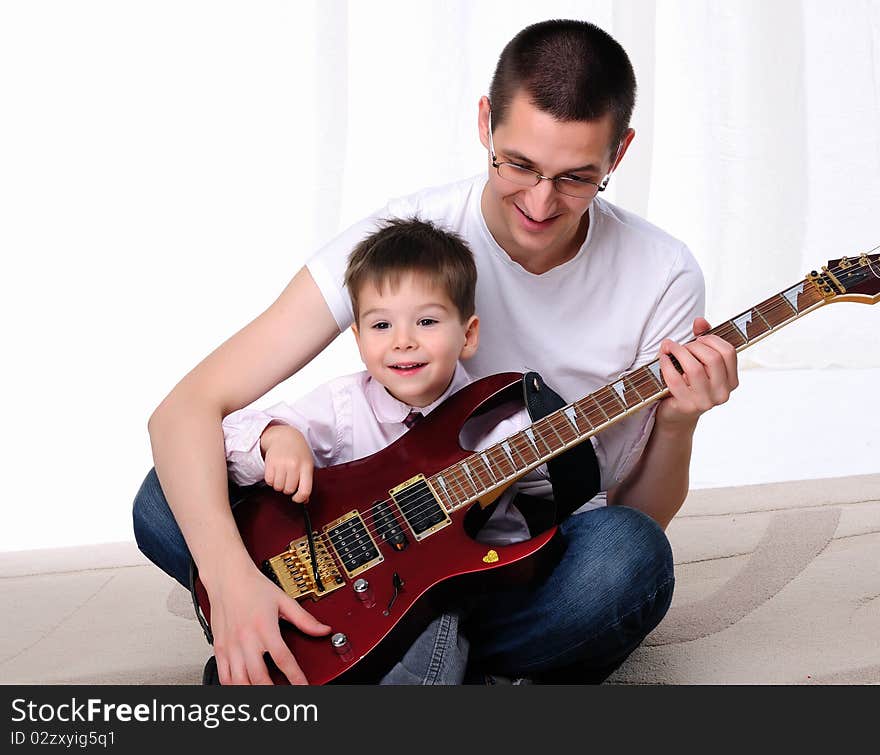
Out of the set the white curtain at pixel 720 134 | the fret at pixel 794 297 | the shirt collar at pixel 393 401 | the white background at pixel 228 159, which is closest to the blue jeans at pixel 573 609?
the shirt collar at pixel 393 401

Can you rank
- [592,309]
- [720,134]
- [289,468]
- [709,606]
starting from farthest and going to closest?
[720,134] < [709,606] < [592,309] < [289,468]

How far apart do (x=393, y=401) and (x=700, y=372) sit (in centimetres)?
41

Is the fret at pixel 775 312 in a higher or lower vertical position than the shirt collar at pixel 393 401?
higher

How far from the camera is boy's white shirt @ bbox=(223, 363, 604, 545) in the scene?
1375 mm

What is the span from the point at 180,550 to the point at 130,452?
149 cm

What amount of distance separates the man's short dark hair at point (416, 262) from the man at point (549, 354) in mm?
64

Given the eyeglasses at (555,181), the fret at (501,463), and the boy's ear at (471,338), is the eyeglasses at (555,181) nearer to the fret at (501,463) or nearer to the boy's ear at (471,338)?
the boy's ear at (471,338)

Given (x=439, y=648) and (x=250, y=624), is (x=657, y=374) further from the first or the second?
(x=250, y=624)

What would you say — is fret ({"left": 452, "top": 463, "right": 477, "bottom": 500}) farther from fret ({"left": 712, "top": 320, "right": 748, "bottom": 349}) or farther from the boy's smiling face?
fret ({"left": 712, "top": 320, "right": 748, "bottom": 349})

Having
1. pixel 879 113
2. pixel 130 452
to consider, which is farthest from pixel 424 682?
pixel 879 113

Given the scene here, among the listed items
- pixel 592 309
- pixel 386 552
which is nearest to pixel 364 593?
pixel 386 552

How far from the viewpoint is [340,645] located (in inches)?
45.9

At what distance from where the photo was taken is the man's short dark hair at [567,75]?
4.25 ft

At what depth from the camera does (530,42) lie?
1367mm
